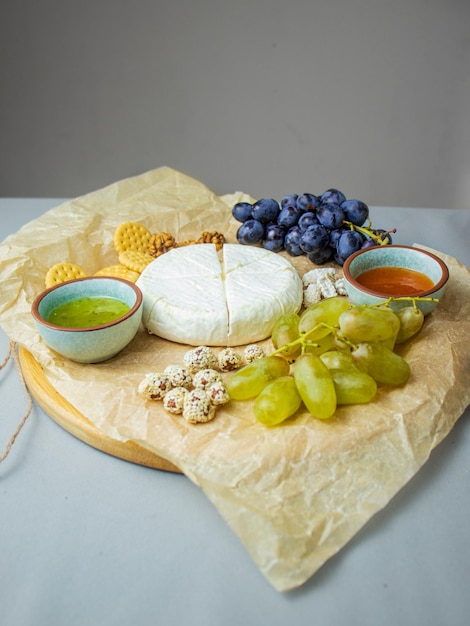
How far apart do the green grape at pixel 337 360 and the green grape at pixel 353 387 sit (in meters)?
0.02

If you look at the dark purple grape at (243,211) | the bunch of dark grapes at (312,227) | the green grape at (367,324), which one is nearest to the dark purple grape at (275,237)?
the bunch of dark grapes at (312,227)

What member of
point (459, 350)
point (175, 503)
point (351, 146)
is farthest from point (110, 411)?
point (351, 146)

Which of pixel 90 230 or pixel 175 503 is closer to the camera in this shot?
pixel 175 503

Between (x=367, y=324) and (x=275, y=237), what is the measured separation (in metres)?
0.94

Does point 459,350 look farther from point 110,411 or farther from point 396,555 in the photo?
point 110,411

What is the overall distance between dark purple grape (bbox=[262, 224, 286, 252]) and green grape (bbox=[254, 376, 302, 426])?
1.02 meters

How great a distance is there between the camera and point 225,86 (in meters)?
3.84

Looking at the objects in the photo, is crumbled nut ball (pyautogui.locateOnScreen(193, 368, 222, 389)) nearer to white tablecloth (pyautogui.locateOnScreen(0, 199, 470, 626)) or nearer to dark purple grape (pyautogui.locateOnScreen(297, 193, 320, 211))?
white tablecloth (pyautogui.locateOnScreen(0, 199, 470, 626))

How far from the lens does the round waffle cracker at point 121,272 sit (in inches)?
83.7

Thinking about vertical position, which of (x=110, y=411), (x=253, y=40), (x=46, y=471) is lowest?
(x=46, y=471)

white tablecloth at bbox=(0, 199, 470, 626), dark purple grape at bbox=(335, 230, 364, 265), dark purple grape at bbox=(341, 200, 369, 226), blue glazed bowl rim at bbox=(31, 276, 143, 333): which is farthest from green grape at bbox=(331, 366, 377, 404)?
dark purple grape at bbox=(341, 200, 369, 226)

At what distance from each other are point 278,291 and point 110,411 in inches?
27.4

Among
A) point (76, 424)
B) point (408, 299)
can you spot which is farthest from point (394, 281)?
point (76, 424)

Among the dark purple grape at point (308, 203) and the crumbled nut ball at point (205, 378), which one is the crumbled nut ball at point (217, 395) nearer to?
the crumbled nut ball at point (205, 378)
